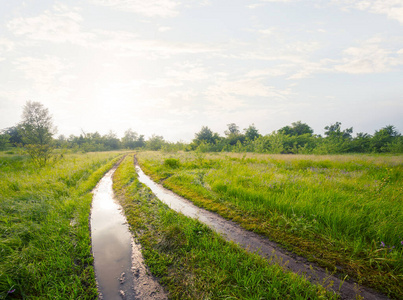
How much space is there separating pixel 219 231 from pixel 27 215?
717cm

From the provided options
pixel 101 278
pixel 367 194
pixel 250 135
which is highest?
pixel 250 135

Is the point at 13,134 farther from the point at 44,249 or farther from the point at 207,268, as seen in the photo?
the point at 207,268

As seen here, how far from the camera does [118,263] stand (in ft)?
13.9

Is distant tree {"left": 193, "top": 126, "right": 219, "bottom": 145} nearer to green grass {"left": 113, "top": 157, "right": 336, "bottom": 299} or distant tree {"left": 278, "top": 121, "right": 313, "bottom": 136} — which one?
distant tree {"left": 278, "top": 121, "right": 313, "bottom": 136}

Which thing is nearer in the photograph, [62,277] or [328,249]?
[62,277]

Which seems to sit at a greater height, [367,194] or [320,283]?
[367,194]

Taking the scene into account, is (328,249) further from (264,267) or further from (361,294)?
(264,267)

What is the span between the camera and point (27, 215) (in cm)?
566

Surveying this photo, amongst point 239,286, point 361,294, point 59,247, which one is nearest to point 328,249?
point 361,294

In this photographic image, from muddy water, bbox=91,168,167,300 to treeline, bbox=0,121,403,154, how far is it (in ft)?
65.5

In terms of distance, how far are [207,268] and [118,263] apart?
8.48 feet

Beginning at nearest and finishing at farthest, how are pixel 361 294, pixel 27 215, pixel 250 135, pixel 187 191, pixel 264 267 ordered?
pixel 361 294, pixel 264 267, pixel 27 215, pixel 187 191, pixel 250 135

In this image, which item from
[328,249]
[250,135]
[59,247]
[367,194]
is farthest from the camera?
[250,135]

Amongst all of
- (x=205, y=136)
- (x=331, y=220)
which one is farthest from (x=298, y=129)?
(x=331, y=220)
